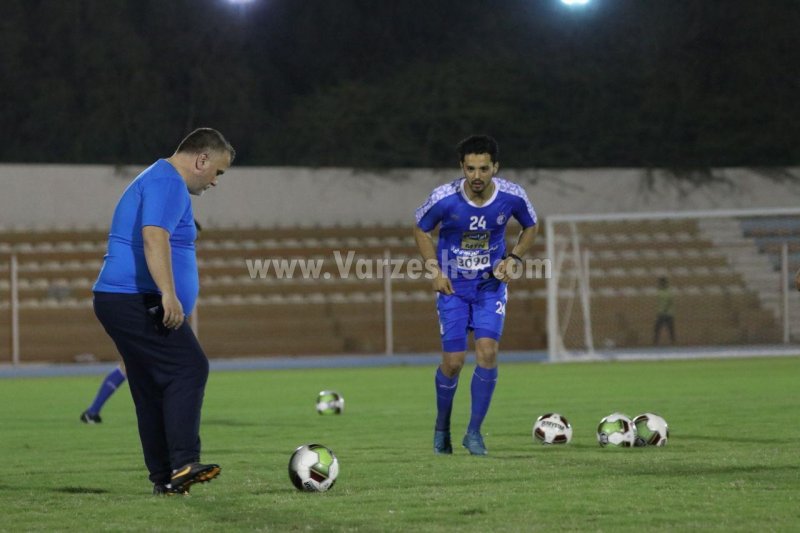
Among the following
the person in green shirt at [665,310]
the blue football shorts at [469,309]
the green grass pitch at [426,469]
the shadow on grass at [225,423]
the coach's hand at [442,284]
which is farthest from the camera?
the person in green shirt at [665,310]

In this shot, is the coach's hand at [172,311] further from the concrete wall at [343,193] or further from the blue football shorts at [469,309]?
the concrete wall at [343,193]

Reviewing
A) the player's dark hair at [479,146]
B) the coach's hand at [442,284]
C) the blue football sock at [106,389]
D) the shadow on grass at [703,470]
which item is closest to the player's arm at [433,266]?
the coach's hand at [442,284]

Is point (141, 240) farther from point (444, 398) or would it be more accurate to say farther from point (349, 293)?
point (349, 293)

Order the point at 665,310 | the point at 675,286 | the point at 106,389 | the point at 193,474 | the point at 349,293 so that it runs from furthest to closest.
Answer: the point at 349,293
the point at 675,286
the point at 665,310
the point at 106,389
the point at 193,474

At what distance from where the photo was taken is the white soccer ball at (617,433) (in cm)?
895

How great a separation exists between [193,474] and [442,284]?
9.24ft

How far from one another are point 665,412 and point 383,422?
2.54 metres

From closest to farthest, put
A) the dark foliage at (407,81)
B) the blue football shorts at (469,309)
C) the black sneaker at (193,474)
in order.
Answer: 1. the black sneaker at (193,474)
2. the blue football shorts at (469,309)
3. the dark foliage at (407,81)

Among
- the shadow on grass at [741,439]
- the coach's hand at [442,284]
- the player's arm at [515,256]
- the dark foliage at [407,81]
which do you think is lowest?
the shadow on grass at [741,439]

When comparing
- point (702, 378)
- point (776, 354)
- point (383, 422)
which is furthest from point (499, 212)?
point (776, 354)

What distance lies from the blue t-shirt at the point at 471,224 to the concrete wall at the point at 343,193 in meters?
20.3

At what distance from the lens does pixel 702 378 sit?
58.9ft

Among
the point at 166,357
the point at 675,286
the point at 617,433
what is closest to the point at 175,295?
the point at 166,357

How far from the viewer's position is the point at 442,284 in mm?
8930
